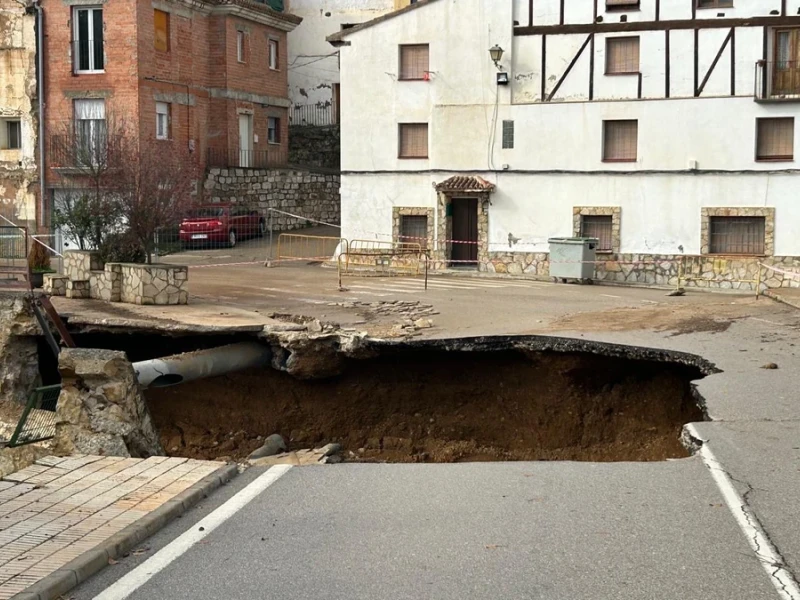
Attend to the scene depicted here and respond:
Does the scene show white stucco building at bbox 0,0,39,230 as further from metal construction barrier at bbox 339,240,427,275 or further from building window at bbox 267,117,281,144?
metal construction barrier at bbox 339,240,427,275

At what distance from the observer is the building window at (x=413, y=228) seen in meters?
28.7

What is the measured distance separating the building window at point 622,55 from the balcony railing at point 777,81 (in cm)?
302

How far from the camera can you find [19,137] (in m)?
34.0

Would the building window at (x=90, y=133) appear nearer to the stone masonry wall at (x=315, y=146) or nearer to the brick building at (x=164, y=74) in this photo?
the brick building at (x=164, y=74)

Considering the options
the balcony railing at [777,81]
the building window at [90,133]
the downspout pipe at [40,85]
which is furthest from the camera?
the downspout pipe at [40,85]

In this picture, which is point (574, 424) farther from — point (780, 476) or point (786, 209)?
point (786, 209)

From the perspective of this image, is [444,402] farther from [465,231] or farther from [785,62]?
[785,62]

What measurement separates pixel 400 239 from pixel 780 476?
2138 centimetres

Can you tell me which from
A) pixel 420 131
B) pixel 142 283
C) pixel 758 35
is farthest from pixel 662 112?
pixel 142 283

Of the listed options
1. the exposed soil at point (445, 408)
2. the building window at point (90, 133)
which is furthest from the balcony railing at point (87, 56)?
the exposed soil at point (445, 408)

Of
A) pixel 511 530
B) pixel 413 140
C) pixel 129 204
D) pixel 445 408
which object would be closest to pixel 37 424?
pixel 445 408

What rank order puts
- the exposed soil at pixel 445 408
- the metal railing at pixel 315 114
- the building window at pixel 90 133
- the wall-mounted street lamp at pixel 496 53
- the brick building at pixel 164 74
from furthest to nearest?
the metal railing at pixel 315 114, the brick building at pixel 164 74, the wall-mounted street lamp at pixel 496 53, the building window at pixel 90 133, the exposed soil at pixel 445 408

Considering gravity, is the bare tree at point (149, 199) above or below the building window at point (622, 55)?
below

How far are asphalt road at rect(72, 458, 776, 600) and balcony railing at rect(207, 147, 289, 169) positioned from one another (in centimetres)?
2923
